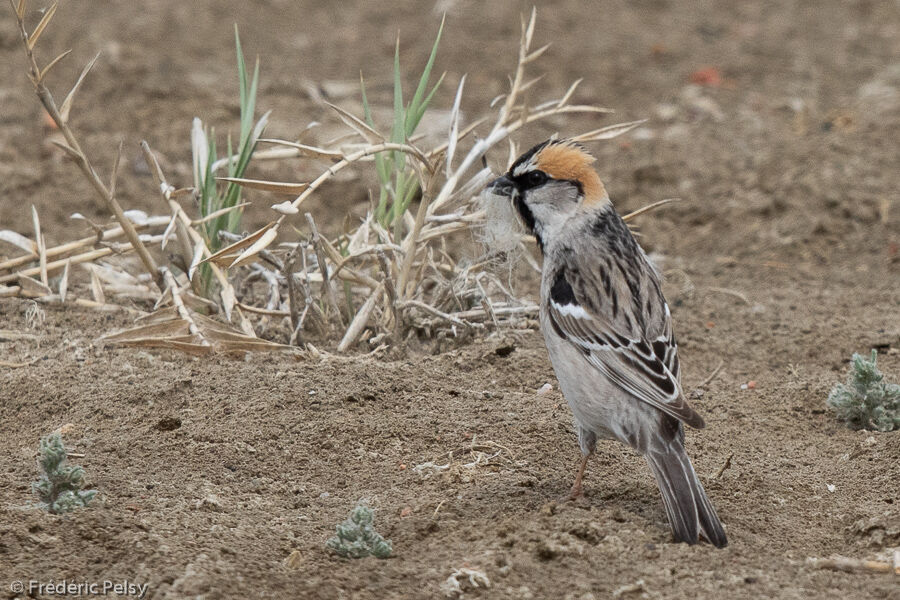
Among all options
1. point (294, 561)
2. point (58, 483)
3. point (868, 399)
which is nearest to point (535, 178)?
point (868, 399)

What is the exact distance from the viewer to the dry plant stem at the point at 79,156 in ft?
15.3

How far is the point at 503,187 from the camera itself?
16.4 ft

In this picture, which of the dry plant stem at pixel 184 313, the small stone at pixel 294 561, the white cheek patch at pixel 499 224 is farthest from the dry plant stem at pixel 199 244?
the small stone at pixel 294 561

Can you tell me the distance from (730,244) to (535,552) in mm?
4664

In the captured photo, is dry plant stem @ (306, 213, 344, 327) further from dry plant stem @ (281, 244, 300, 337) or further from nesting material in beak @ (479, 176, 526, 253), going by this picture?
nesting material in beak @ (479, 176, 526, 253)

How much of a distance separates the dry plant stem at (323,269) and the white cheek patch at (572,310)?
1.22 meters

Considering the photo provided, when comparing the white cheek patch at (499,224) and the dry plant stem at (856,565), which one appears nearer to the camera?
the dry plant stem at (856,565)

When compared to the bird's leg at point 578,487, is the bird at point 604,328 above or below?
above

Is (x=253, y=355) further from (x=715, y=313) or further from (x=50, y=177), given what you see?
(x=50, y=177)

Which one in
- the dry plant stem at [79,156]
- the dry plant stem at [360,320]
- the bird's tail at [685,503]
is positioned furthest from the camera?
the dry plant stem at [360,320]

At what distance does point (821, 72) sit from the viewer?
34.5 feet

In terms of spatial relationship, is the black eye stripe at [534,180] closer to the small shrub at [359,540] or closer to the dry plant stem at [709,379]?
the dry plant stem at [709,379]

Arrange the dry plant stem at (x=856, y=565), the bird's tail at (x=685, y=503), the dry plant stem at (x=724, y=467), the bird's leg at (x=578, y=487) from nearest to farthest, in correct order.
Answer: the dry plant stem at (x=856, y=565) < the bird's tail at (x=685, y=503) < the bird's leg at (x=578, y=487) < the dry plant stem at (x=724, y=467)

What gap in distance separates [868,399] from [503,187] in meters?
1.85
